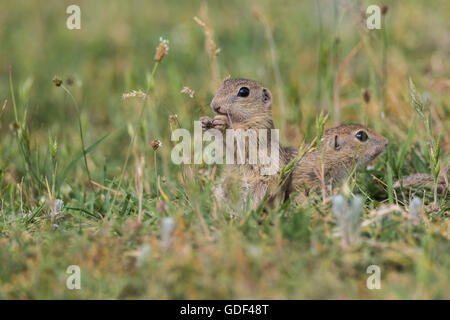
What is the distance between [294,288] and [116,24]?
23.4ft

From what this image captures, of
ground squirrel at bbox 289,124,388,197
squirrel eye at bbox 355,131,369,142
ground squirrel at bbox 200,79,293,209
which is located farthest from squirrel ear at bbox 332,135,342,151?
ground squirrel at bbox 200,79,293,209

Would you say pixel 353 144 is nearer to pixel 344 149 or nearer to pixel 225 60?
pixel 344 149

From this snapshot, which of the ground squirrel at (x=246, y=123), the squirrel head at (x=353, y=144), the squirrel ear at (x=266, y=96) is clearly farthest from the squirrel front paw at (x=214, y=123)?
the squirrel head at (x=353, y=144)

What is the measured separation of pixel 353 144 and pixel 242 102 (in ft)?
2.92

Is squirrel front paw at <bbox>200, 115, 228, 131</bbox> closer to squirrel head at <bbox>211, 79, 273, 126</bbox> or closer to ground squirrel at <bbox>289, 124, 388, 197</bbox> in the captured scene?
squirrel head at <bbox>211, 79, 273, 126</bbox>

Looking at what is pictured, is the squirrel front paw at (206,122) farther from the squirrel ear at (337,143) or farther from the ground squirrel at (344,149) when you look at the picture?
the squirrel ear at (337,143)

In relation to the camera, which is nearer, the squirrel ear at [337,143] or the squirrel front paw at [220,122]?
the squirrel front paw at [220,122]

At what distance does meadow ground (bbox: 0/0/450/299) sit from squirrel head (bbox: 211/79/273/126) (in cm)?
27

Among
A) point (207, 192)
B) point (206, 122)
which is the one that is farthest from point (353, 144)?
point (207, 192)

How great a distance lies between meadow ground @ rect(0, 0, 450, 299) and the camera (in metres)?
2.72

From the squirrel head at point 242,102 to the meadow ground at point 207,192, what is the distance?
269 mm

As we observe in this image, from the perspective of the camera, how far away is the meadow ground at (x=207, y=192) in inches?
107

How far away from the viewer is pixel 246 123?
4164 mm

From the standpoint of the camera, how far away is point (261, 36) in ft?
26.2
